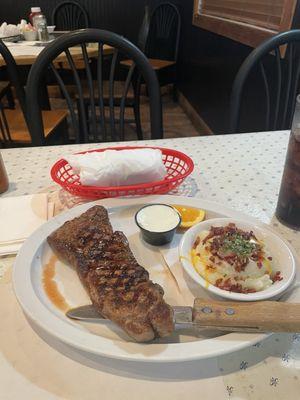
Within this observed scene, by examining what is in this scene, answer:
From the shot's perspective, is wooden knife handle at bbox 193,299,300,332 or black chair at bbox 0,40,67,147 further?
black chair at bbox 0,40,67,147

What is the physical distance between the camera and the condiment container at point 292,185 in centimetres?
67

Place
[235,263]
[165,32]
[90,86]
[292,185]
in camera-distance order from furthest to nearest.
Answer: [165,32] → [90,86] → [292,185] → [235,263]

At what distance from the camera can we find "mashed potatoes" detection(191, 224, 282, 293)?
1.81 feet

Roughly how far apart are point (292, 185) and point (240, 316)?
35 centimetres

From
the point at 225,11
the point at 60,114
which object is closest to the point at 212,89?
the point at 225,11

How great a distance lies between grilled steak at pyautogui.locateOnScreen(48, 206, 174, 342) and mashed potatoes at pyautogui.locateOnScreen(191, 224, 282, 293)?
4.3 inches

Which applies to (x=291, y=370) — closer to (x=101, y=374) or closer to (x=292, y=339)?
(x=292, y=339)

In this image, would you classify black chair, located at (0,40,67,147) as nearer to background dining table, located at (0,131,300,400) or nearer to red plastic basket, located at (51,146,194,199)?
red plastic basket, located at (51,146,194,199)

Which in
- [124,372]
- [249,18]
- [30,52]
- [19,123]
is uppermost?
[249,18]

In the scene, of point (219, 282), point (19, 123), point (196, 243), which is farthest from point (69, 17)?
point (219, 282)

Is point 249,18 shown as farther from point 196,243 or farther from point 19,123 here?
point 196,243

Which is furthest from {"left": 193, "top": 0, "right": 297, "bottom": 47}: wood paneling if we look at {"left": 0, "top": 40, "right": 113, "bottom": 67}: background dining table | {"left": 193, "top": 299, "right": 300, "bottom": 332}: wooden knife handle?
{"left": 193, "top": 299, "right": 300, "bottom": 332}: wooden knife handle

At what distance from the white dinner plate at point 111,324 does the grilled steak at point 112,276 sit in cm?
3

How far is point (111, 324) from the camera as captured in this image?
20.4 inches
